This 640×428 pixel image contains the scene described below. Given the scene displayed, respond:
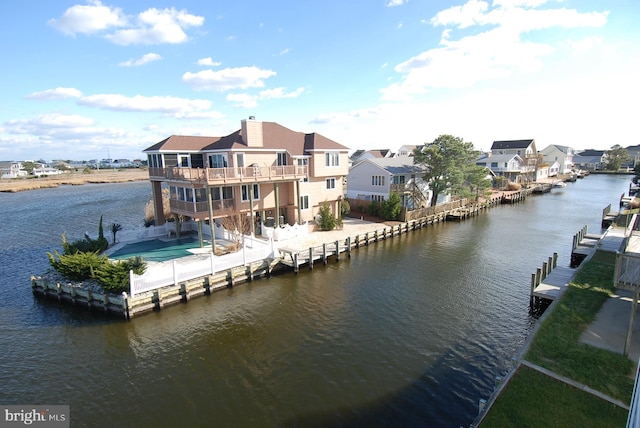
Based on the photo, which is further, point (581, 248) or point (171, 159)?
point (171, 159)

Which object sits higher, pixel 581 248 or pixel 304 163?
pixel 304 163

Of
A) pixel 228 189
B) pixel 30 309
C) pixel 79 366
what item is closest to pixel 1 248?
pixel 30 309

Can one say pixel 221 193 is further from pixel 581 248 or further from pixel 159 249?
pixel 581 248

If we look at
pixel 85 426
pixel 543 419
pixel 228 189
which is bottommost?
pixel 85 426

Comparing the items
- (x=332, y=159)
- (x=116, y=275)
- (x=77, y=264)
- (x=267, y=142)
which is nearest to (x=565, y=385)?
(x=116, y=275)

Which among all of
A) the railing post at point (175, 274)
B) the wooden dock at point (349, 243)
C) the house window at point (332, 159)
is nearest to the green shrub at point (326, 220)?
the wooden dock at point (349, 243)

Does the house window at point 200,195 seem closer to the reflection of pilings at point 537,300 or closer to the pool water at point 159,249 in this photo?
the pool water at point 159,249

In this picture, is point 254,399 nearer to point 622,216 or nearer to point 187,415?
point 187,415
